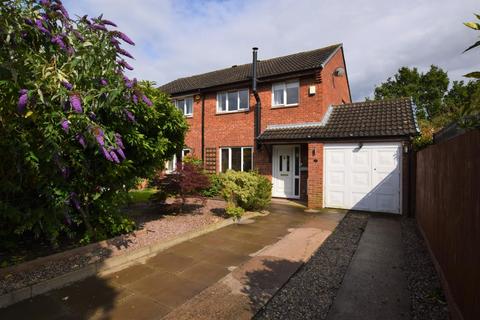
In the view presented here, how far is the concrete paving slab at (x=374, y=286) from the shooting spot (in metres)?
3.39

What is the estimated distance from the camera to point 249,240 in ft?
21.0

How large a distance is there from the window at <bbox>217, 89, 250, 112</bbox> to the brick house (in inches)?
1.9

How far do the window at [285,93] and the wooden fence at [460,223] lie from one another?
8163 millimetres

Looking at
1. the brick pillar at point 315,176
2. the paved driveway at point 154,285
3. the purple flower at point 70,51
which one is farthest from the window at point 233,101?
the purple flower at point 70,51

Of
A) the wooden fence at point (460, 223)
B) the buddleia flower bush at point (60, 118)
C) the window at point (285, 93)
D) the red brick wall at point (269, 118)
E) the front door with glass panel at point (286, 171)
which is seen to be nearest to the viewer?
the wooden fence at point (460, 223)

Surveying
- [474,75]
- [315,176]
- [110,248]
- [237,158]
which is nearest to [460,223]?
[474,75]

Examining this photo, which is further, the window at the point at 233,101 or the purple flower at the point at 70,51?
the window at the point at 233,101

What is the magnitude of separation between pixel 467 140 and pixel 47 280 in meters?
5.44

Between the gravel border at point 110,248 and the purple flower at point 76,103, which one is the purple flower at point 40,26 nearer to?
the purple flower at point 76,103

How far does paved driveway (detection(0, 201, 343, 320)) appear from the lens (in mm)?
3338

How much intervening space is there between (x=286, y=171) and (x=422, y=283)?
324 inches

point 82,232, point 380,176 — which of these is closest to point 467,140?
point 82,232

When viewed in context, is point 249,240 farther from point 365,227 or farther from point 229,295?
point 365,227

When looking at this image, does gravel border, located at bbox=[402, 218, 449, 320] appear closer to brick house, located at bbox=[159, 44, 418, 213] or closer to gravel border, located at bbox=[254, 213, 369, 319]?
gravel border, located at bbox=[254, 213, 369, 319]
